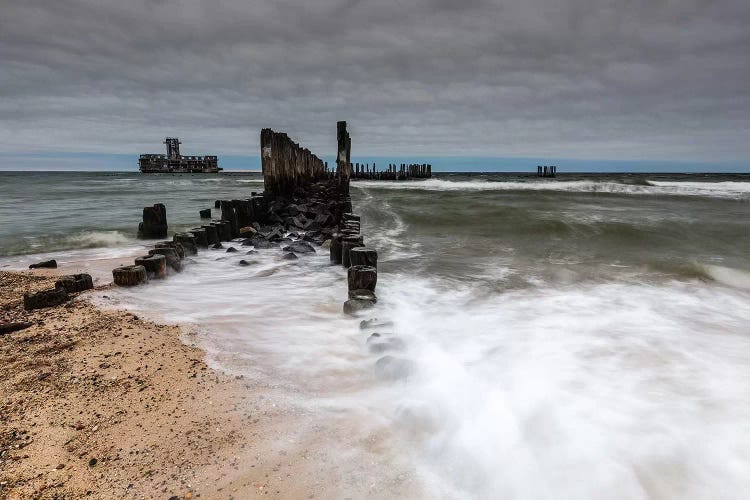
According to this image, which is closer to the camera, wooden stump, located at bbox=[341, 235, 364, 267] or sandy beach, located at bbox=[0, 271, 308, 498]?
sandy beach, located at bbox=[0, 271, 308, 498]

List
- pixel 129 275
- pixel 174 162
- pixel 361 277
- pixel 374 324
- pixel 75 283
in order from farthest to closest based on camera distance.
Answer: pixel 174 162 < pixel 129 275 < pixel 361 277 < pixel 75 283 < pixel 374 324

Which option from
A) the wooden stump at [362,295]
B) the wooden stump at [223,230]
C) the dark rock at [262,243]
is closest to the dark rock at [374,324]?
the wooden stump at [362,295]

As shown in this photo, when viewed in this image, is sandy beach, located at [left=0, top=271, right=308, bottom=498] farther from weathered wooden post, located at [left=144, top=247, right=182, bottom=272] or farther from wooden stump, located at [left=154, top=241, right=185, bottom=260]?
wooden stump, located at [left=154, top=241, right=185, bottom=260]

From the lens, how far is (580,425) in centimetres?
249


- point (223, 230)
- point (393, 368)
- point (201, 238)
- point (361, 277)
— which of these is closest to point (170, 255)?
point (201, 238)

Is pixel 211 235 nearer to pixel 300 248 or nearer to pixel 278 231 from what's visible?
pixel 278 231

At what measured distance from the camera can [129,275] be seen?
4.57 meters

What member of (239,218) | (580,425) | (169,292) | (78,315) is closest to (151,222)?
(239,218)

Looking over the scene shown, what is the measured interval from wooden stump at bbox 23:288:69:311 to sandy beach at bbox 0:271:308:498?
24.7 inches

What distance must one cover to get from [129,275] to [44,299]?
0.81 meters

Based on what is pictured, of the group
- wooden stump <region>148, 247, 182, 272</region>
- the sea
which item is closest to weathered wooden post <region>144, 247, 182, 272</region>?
wooden stump <region>148, 247, 182, 272</region>

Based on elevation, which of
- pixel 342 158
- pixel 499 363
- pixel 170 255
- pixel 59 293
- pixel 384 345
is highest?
pixel 342 158

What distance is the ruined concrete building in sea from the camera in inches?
3178

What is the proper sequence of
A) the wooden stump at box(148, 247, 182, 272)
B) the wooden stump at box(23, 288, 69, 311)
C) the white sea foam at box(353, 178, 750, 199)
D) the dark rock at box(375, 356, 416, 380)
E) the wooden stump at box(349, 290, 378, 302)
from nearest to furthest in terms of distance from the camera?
1. the dark rock at box(375, 356, 416, 380)
2. the wooden stump at box(23, 288, 69, 311)
3. the wooden stump at box(349, 290, 378, 302)
4. the wooden stump at box(148, 247, 182, 272)
5. the white sea foam at box(353, 178, 750, 199)
